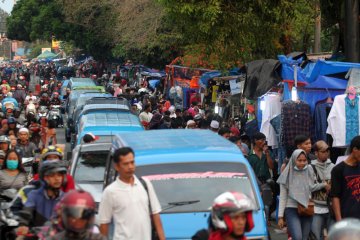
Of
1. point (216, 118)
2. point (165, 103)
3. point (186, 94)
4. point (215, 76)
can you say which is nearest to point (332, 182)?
point (216, 118)

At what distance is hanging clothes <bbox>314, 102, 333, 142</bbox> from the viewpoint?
1519cm

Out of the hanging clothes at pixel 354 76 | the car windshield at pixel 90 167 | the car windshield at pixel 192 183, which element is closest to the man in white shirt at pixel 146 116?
the hanging clothes at pixel 354 76

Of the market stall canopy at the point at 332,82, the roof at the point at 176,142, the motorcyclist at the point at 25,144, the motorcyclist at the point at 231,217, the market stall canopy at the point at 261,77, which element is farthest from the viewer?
the motorcyclist at the point at 25,144

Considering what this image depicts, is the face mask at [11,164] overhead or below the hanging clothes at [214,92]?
below

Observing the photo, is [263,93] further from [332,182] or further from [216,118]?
[332,182]

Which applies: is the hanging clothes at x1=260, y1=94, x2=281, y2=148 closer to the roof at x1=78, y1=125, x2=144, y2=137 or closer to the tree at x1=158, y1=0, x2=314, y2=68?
the roof at x1=78, y1=125, x2=144, y2=137

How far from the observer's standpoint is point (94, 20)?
2013 inches

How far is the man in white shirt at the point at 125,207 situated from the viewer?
26.7ft

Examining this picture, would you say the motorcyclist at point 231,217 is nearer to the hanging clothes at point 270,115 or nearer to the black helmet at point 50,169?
the black helmet at point 50,169

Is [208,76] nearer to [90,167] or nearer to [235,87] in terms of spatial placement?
[235,87]

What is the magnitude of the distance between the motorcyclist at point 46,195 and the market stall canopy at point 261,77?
8287 mm

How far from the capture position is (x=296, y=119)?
15.2 metres

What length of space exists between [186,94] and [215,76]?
6.67 metres

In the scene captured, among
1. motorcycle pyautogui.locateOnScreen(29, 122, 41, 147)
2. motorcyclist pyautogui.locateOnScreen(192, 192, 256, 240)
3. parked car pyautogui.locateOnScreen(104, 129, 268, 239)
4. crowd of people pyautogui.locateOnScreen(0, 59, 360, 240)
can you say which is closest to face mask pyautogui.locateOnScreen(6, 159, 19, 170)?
crowd of people pyautogui.locateOnScreen(0, 59, 360, 240)
